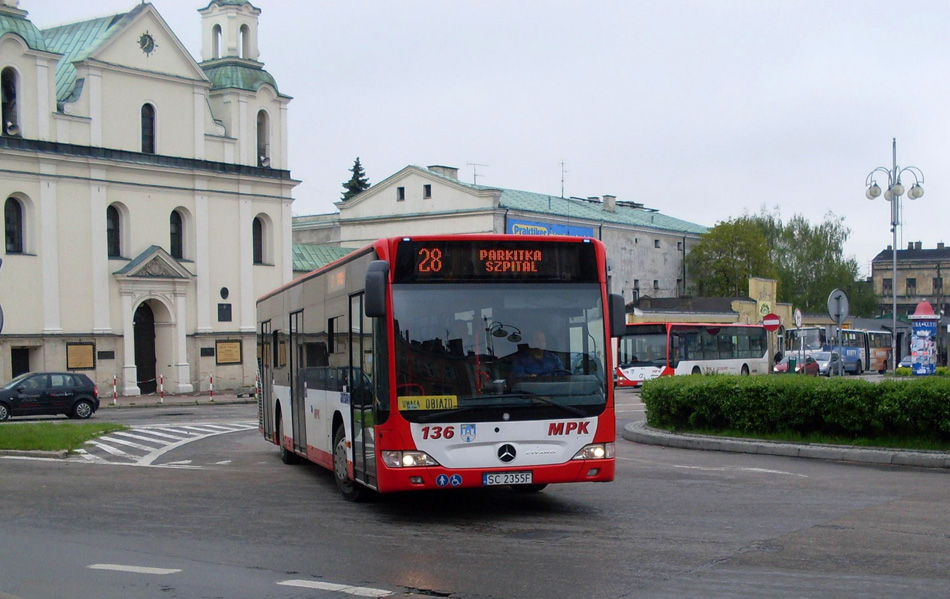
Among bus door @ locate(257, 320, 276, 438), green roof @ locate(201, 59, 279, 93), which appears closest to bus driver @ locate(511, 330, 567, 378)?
bus door @ locate(257, 320, 276, 438)

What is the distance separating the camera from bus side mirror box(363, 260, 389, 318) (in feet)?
36.4

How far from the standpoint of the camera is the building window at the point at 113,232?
45.2m

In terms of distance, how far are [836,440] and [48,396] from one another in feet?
78.2

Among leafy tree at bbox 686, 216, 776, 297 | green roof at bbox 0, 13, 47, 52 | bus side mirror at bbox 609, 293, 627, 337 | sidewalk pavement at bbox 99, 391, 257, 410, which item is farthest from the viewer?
leafy tree at bbox 686, 216, 776, 297

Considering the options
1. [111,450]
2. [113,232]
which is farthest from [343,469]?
[113,232]

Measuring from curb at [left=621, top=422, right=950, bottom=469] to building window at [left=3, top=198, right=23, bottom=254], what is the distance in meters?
28.8

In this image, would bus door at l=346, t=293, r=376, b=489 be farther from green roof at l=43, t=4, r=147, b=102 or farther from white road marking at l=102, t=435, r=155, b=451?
green roof at l=43, t=4, r=147, b=102

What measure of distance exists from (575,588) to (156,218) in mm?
41245

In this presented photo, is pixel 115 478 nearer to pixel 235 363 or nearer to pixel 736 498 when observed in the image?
pixel 736 498

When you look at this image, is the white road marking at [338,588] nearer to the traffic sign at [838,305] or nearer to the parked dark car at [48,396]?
the traffic sign at [838,305]

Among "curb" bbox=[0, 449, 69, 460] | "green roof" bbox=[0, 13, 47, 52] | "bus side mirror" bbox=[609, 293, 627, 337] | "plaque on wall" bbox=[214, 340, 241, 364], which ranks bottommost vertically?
"curb" bbox=[0, 449, 69, 460]

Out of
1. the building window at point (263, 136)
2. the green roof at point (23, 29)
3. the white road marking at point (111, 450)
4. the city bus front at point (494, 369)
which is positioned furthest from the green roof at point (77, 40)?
the city bus front at point (494, 369)

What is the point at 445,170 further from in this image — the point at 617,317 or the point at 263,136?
the point at 617,317

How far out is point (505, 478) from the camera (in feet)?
37.6
